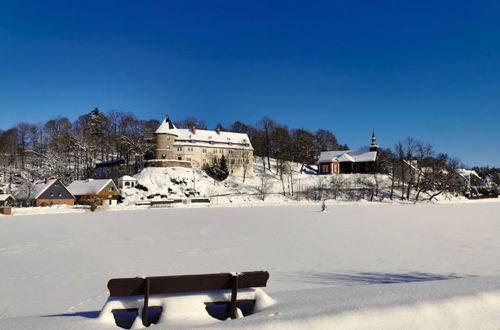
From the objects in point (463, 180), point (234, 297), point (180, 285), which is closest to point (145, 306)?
point (180, 285)

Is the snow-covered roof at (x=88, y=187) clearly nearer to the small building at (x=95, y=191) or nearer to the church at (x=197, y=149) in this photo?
the small building at (x=95, y=191)

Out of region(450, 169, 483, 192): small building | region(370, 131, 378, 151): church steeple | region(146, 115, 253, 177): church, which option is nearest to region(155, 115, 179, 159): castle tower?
region(146, 115, 253, 177): church

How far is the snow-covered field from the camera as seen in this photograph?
13.5ft

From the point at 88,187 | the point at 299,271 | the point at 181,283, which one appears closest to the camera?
the point at 181,283

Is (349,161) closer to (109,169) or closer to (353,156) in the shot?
(353,156)

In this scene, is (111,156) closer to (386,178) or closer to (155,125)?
(155,125)

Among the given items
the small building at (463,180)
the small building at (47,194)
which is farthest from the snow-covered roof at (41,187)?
the small building at (463,180)

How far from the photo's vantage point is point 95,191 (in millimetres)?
54469

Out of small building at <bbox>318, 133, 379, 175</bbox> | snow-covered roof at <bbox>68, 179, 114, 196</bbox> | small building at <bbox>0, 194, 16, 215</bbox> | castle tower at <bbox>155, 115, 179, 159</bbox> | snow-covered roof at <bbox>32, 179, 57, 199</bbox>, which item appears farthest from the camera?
small building at <bbox>318, 133, 379, 175</bbox>

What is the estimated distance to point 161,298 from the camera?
14.9 feet

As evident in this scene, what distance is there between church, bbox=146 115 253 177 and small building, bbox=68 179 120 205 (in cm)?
1392

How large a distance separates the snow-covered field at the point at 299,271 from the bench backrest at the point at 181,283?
1.49 ft

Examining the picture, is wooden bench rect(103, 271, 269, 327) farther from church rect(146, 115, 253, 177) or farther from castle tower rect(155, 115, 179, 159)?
castle tower rect(155, 115, 179, 159)

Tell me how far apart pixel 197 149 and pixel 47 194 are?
3207 cm
